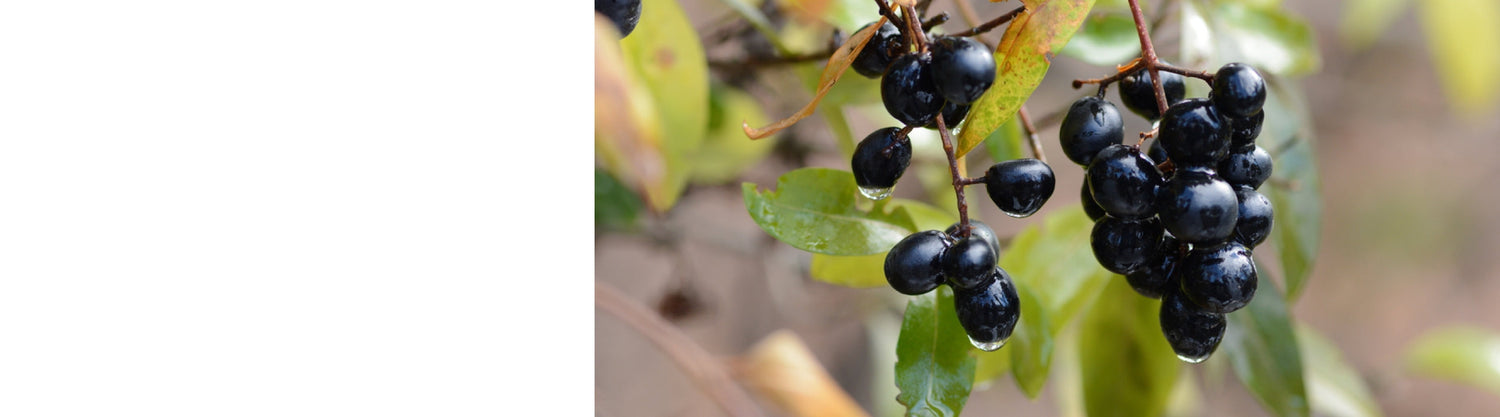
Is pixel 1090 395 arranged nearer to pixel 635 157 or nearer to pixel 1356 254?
pixel 635 157

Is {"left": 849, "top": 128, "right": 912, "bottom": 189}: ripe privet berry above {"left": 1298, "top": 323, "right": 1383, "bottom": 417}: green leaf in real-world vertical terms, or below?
above

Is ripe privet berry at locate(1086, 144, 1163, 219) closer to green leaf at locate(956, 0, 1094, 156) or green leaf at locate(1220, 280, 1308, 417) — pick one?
green leaf at locate(956, 0, 1094, 156)

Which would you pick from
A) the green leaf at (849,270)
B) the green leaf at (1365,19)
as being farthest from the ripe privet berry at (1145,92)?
the green leaf at (1365,19)

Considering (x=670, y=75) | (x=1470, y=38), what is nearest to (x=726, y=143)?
(x=670, y=75)

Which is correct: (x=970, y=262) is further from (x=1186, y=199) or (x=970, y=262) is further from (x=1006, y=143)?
(x=1006, y=143)

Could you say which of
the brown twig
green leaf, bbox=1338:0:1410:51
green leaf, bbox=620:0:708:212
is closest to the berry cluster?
green leaf, bbox=620:0:708:212
